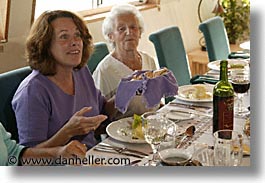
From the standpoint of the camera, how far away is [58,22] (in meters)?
1.31

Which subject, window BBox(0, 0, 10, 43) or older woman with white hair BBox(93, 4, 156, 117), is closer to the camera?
window BBox(0, 0, 10, 43)

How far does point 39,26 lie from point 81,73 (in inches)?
7.6

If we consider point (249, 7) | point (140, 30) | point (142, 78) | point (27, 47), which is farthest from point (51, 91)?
point (249, 7)

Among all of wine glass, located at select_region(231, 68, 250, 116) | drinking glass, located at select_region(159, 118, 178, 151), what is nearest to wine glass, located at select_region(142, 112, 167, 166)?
drinking glass, located at select_region(159, 118, 178, 151)

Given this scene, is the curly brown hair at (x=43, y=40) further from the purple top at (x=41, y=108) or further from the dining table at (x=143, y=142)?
the dining table at (x=143, y=142)

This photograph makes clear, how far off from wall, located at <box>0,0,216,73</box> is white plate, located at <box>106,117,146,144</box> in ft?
0.86

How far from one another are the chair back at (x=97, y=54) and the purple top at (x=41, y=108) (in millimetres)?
134

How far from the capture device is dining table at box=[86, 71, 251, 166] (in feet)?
3.73

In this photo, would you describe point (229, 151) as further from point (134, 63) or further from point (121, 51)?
point (121, 51)

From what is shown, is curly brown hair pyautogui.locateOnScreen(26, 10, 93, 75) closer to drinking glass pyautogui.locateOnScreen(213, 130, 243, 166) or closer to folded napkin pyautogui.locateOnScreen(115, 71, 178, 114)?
folded napkin pyautogui.locateOnScreen(115, 71, 178, 114)

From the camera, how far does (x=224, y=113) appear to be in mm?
1209

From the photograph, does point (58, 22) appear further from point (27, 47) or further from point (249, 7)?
point (249, 7)

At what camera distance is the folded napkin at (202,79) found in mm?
1586

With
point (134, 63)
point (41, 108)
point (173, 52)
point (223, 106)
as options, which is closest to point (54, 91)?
point (41, 108)
